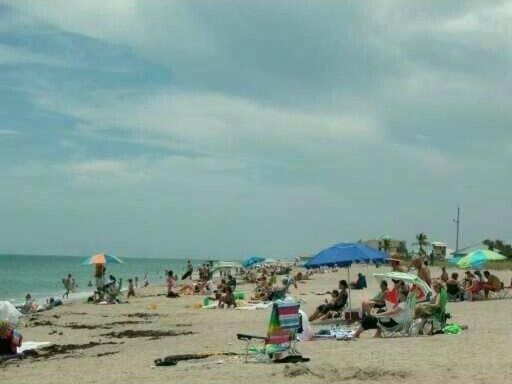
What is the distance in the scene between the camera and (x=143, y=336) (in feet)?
54.1

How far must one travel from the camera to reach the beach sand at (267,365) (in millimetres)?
8648

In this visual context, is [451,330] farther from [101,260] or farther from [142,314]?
[101,260]

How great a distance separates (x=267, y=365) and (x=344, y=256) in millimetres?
5168

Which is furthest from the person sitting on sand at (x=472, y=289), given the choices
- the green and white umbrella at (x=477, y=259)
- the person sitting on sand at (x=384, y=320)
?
the person sitting on sand at (x=384, y=320)

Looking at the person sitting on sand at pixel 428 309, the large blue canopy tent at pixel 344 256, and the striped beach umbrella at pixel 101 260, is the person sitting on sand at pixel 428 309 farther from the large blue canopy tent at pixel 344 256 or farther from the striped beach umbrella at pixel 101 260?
the striped beach umbrella at pixel 101 260

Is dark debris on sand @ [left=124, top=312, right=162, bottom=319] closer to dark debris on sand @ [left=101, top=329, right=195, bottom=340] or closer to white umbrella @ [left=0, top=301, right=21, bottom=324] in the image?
dark debris on sand @ [left=101, top=329, right=195, bottom=340]

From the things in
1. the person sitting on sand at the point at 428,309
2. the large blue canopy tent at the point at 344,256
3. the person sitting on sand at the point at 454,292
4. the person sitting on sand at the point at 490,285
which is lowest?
the person sitting on sand at the point at 428,309

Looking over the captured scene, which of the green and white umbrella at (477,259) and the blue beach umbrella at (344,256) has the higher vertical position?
the green and white umbrella at (477,259)

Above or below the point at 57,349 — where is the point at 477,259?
above

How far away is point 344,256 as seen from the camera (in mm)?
14500

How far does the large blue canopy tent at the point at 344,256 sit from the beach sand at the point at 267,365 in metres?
1.95

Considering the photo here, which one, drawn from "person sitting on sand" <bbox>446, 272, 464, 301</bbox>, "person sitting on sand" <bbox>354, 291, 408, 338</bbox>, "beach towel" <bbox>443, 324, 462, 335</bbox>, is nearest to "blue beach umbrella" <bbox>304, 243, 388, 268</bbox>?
"person sitting on sand" <bbox>354, 291, 408, 338</bbox>

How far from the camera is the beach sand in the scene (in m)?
8.65

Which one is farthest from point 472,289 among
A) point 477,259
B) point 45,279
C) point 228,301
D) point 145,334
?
point 45,279
